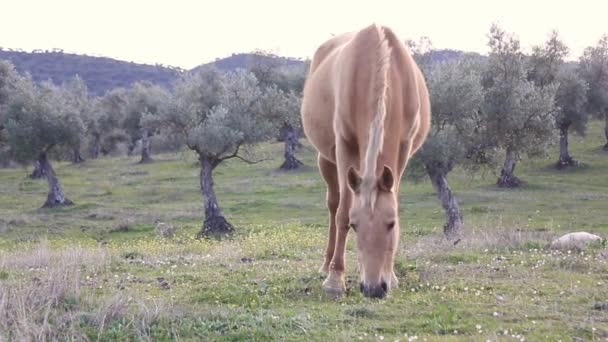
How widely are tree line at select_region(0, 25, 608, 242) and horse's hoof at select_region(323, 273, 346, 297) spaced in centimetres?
1159

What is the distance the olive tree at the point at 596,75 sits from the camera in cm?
5150

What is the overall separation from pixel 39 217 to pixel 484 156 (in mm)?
24427

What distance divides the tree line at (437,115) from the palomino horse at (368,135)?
36.3 feet

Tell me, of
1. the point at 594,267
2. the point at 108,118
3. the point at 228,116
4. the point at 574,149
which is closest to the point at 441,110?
the point at 228,116

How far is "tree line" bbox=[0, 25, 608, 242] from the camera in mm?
29375

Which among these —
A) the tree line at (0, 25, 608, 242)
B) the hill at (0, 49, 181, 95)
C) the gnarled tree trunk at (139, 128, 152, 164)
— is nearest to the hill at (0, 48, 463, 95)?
the hill at (0, 49, 181, 95)

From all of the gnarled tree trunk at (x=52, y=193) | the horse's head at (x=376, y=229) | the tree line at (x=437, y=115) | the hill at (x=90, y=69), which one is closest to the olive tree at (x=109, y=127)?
the tree line at (x=437, y=115)

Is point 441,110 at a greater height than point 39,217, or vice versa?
point 441,110

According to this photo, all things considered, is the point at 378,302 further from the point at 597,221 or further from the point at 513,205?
the point at 513,205

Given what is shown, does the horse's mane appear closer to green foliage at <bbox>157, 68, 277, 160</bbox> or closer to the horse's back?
the horse's back

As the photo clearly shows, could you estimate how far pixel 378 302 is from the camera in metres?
7.68

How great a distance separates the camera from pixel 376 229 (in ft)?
21.0

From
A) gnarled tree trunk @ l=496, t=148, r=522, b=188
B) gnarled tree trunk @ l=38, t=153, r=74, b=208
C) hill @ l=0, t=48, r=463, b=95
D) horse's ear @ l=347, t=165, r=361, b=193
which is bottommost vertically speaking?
gnarled tree trunk @ l=38, t=153, r=74, b=208

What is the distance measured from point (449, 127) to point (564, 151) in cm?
2447
